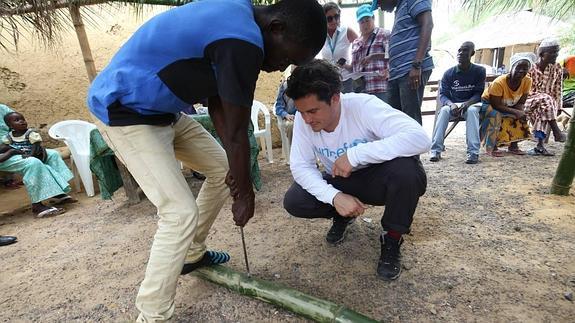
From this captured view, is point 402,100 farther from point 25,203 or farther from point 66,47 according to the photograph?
point 66,47

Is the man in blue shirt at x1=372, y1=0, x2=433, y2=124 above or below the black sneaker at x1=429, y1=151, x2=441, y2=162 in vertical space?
above

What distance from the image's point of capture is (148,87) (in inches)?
53.9

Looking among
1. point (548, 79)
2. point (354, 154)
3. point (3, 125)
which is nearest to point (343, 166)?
point (354, 154)

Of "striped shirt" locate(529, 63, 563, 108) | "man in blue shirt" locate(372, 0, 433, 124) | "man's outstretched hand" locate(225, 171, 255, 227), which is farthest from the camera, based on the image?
"striped shirt" locate(529, 63, 563, 108)

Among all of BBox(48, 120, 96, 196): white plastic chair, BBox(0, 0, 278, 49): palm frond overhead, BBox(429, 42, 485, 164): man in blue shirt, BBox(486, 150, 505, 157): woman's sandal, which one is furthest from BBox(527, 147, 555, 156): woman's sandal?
BBox(48, 120, 96, 196): white plastic chair

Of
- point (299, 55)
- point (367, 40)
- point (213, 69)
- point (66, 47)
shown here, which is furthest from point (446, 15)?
point (66, 47)

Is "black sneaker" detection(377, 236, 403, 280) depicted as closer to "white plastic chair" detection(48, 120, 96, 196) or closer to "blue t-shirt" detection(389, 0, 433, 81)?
"blue t-shirt" detection(389, 0, 433, 81)

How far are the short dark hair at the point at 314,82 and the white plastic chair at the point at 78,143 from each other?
3.16 metres

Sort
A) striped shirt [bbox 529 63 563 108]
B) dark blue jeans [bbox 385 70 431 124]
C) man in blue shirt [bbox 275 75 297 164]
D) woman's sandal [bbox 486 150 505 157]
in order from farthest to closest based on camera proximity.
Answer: striped shirt [bbox 529 63 563 108]
woman's sandal [bbox 486 150 505 157]
man in blue shirt [bbox 275 75 297 164]
dark blue jeans [bbox 385 70 431 124]

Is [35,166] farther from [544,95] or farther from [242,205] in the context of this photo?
[544,95]

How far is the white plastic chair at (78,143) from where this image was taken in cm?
404

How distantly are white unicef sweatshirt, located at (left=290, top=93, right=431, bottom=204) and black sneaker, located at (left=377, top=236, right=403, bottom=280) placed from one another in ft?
1.43

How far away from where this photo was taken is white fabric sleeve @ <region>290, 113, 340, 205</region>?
1959mm

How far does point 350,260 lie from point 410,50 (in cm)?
211
